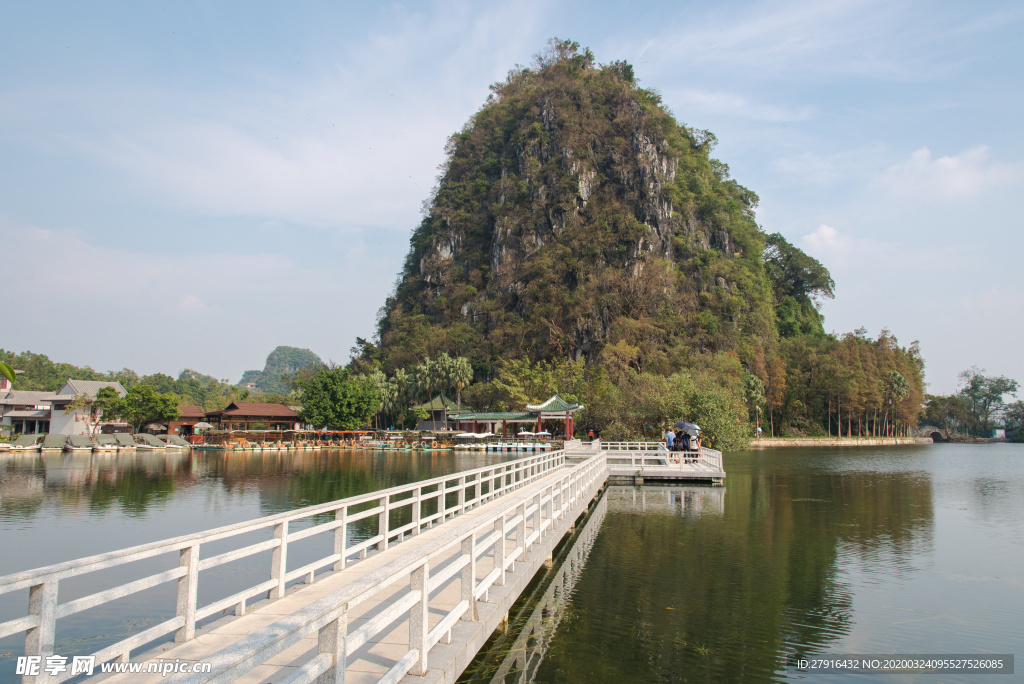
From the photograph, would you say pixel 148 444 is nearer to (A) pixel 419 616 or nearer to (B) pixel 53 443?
(B) pixel 53 443

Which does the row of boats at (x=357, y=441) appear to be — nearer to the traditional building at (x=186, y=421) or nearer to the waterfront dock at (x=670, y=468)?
the traditional building at (x=186, y=421)

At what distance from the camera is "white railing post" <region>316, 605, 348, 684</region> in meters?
3.93

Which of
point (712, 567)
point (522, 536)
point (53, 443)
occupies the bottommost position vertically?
point (53, 443)

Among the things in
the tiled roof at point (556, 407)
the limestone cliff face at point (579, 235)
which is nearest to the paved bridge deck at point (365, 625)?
the tiled roof at point (556, 407)

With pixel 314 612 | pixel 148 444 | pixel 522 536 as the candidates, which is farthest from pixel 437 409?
pixel 314 612

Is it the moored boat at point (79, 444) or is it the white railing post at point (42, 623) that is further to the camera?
the moored boat at point (79, 444)

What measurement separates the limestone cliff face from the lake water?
161 feet

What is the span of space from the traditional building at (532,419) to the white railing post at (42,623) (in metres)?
47.1

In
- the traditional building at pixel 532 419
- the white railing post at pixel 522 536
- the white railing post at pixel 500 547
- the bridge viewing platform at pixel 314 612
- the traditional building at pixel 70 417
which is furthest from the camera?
the traditional building at pixel 70 417

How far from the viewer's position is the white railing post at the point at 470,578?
267 inches

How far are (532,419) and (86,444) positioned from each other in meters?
40.2

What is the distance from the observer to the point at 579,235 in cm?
9206

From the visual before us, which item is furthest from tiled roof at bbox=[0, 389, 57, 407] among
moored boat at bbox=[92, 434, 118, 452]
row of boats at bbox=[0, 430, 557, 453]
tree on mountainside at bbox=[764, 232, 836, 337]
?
tree on mountainside at bbox=[764, 232, 836, 337]

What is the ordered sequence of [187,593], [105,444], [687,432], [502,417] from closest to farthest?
[187,593] → [687,432] → [105,444] → [502,417]
